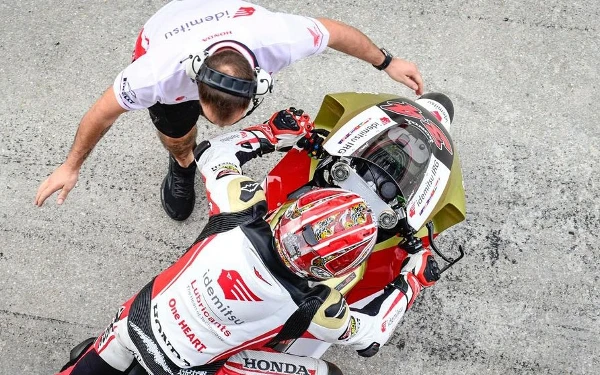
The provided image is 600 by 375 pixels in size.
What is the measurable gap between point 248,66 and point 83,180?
1947 mm

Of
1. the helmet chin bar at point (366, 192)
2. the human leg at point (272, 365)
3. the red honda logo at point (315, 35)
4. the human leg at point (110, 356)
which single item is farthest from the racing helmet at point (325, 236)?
the red honda logo at point (315, 35)

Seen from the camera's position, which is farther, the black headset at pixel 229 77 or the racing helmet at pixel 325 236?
the black headset at pixel 229 77

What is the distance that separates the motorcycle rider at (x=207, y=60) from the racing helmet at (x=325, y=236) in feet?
1.89

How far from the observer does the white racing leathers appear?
88.7 inches

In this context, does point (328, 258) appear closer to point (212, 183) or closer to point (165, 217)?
point (212, 183)

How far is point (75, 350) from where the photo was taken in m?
3.27

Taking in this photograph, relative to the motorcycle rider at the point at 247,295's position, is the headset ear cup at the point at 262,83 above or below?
above

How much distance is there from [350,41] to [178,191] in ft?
4.71

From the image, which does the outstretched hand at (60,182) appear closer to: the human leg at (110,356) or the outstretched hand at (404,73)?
the human leg at (110,356)

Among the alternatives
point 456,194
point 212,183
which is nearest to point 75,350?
point 212,183

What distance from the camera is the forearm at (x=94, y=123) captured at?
281 cm

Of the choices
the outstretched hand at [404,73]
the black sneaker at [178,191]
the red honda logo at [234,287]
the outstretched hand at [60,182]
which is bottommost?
the black sneaker at [178,191]

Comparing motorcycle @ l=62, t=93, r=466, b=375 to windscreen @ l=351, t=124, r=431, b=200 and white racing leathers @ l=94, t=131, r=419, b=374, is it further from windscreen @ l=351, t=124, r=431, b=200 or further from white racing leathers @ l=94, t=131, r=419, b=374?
white racing leathers @ l=94, t=131, r=419, b=374

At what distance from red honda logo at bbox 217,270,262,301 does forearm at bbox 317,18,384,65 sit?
136cm
